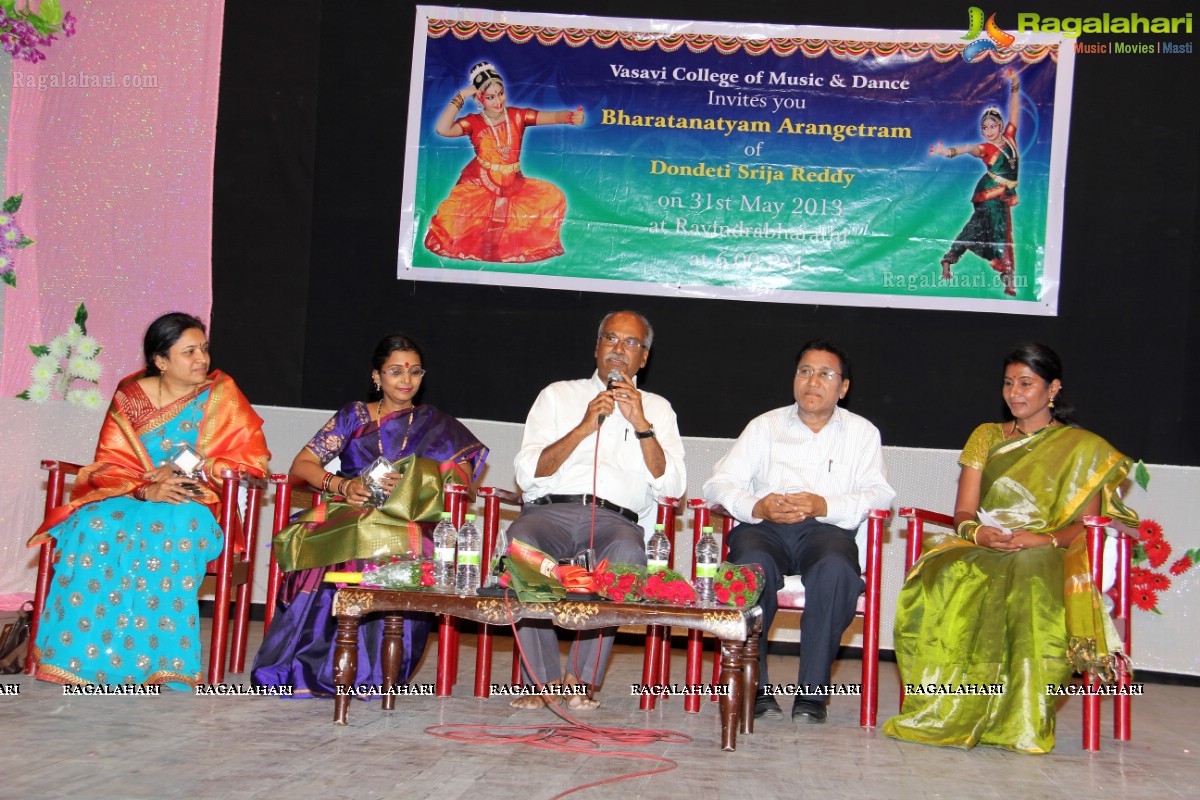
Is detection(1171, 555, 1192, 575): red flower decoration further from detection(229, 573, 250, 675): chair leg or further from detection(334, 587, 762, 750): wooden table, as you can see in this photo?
detection(229, 573, 250, 675): chair leg

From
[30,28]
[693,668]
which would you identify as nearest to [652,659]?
[693,668]

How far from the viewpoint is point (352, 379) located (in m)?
5.80

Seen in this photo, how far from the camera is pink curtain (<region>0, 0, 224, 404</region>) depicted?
19.0ft

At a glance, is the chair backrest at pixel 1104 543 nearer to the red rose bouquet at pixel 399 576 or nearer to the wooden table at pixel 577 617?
the wooden table at pixel 577 617

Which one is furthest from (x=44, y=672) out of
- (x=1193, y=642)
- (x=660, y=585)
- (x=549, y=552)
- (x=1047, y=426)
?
(x=1193, y=642)

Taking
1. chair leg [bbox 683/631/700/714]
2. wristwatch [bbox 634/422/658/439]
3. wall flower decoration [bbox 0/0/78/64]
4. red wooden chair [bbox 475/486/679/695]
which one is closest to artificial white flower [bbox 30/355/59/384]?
wall flower decoration [bbox 0/0/78/64]

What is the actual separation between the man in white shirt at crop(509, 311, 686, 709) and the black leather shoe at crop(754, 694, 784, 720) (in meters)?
0.52

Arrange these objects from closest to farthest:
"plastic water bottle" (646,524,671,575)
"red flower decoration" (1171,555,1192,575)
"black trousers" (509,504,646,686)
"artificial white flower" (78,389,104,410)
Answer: "plastic water bottle" (646,524,671,575) < "black trousers" (509,504,646,686) < "red flower decoration" (1171,555,1192,575) < "artificial white flower" (78,389,104,410)

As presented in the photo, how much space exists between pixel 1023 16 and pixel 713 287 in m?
1.90

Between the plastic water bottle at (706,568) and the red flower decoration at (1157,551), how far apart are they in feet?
8.49

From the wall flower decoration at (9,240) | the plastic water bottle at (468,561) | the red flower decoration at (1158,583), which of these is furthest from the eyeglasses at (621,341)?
the wall flower decoration at (9,240)

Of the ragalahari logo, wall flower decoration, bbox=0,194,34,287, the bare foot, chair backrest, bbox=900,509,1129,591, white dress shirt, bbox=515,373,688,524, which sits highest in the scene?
the ragalahari logo

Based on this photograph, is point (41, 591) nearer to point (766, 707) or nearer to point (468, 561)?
point (468, 561)

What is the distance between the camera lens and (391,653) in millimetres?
3924
